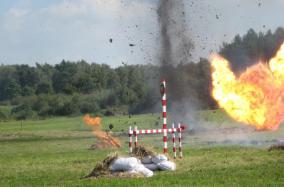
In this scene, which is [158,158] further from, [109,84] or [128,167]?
[109,84]

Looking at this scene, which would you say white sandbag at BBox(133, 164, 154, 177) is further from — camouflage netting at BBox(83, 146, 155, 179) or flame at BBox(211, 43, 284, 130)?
flame at BBox(211, 43, 284, 130)

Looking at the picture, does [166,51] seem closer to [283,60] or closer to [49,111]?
[283,60]

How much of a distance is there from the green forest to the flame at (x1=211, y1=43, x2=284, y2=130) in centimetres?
1691

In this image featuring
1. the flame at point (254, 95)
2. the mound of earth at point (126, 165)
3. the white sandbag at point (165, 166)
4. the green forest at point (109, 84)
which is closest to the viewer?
the mound of earth at point (126, 165)

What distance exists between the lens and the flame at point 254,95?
43031 mm

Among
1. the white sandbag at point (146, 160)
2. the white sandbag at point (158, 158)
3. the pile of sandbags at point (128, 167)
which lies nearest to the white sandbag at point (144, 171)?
the pile of sandbags at point (128, 167)

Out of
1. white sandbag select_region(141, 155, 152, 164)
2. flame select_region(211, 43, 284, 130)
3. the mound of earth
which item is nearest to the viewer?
the mound of earth

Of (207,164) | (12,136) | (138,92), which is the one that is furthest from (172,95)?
(138,92)

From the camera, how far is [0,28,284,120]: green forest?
243 ft

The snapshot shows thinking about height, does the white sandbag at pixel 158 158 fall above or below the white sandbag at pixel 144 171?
above

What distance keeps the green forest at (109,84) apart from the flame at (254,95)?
55.5 ft

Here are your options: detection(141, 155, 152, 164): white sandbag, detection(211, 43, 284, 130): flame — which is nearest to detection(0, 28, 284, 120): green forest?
detection(211, 43, 284, 130): flame

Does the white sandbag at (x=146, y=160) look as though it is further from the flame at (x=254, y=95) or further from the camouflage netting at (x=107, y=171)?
the flame at (x=254, y=95)

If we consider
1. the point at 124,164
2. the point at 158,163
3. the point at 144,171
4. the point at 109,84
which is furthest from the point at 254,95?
the point at 109,84
